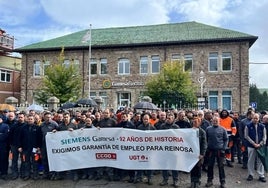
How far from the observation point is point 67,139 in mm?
9703

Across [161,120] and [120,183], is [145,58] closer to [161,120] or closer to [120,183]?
[161,120]

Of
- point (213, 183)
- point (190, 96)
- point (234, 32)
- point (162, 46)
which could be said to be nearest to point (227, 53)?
point (234, 32)

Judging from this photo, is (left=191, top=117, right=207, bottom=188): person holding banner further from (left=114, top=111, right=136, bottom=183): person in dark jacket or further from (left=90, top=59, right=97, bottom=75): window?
(left=90, top=59, right=97, bottom=75): window

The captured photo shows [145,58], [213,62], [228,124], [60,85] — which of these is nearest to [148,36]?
[145,58]

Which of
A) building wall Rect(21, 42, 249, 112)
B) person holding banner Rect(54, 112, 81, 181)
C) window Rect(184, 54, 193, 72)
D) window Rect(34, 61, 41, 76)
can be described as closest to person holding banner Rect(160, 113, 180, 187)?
person holding banner Rect(54, 112, 81, 181)

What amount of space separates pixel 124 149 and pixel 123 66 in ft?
75.3

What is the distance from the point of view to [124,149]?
9.30 metres

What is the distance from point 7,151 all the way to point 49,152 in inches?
56.0

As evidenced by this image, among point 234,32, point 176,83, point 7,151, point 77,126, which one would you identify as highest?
point 234,32

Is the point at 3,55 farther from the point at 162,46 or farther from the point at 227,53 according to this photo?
the point at 227,53

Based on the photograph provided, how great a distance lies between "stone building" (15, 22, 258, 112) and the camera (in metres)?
29.0

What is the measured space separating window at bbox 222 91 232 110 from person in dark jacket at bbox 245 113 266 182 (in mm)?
20126

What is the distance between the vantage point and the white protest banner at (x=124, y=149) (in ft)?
28.8

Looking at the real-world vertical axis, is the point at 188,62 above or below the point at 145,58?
below
